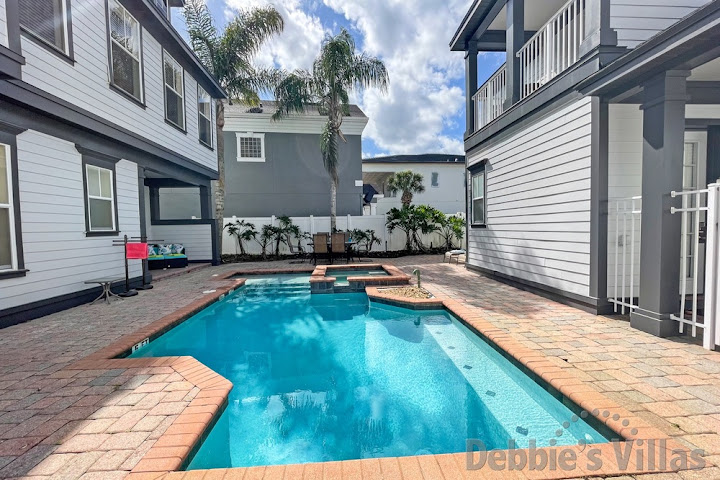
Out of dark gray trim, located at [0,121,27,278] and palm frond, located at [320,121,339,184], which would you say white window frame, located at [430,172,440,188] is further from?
dark gray trim, located at [0,121,27,278]

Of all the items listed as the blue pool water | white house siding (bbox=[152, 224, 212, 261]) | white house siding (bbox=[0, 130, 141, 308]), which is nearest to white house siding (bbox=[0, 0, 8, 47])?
white house siding (bbox=[0, 130, 141, 308])

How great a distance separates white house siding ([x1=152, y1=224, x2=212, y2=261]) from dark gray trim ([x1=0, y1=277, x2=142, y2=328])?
4933 mm

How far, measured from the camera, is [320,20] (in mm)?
12141

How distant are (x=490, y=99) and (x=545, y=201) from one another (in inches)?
138

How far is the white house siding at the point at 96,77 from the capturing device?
15.9ft

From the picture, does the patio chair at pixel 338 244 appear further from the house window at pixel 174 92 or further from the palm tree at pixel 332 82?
the house window at pixel 174 92

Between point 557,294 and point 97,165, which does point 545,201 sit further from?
point 97,165

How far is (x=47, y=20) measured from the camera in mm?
5090

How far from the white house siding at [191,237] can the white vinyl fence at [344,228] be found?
5.02ft

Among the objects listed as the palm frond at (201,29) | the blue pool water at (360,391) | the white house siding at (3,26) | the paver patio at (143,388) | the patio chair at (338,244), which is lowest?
the blue pool water at (360,391)

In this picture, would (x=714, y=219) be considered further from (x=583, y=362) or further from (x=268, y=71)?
(x=268, y=71)

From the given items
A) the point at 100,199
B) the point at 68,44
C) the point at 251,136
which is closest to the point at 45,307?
the point at 100,199

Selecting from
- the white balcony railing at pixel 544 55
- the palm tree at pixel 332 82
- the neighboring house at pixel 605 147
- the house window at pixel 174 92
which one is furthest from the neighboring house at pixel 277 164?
the white balcony railing at pixel 544 55

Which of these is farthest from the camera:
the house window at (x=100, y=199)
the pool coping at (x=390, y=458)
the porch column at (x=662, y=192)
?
the house window at (x=100, y=199)
